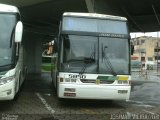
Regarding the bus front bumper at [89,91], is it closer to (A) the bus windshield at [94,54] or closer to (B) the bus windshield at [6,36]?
(A) the bus windshield at [94,54]

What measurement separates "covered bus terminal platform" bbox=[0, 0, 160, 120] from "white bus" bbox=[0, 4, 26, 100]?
79cm

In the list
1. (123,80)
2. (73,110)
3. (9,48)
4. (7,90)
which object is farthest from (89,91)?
(9,48)

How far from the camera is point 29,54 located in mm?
46969

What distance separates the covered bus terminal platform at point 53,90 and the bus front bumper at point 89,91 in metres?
0.48

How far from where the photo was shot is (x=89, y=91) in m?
13.5

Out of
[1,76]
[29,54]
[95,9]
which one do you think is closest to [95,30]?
[1,76]

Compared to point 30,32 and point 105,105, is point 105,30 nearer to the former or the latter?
point 105,105

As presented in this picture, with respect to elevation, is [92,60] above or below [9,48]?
below

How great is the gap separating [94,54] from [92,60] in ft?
0.80

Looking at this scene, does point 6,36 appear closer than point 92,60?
Yes

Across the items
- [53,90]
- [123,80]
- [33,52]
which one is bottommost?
[53,90]

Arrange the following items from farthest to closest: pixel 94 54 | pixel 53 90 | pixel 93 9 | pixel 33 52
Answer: pixel 33 52 → pixel 93 9 → pixel 53 90 → pixel 94 54

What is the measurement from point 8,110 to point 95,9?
41.3ft

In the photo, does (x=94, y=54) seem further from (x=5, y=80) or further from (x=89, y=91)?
(x=5, y=80)
